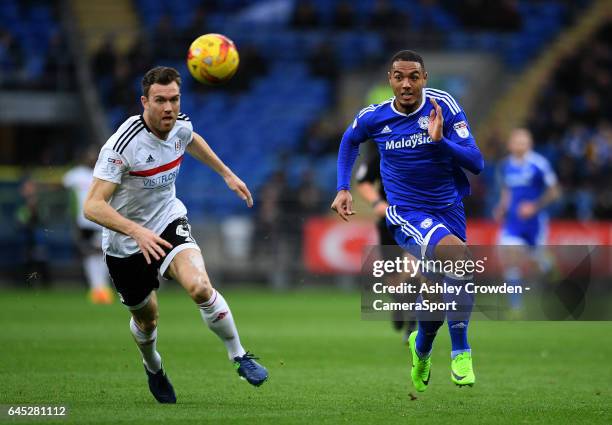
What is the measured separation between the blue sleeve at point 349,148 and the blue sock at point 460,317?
120 cm

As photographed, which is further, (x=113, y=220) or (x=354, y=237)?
(x=354, y=237)

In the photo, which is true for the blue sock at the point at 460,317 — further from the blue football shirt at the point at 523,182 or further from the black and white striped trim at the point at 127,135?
the blue football shirt at the point at 523,182

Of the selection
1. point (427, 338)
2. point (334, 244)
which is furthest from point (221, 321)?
point (334, 244)

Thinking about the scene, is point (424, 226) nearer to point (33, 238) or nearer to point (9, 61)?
point (33, 238)

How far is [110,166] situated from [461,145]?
8.71 ft

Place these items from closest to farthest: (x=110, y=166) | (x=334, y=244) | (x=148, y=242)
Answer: (x=148, y=242) < (x=110, y=166) < (x=334, y=244)

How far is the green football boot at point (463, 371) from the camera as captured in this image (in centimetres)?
842

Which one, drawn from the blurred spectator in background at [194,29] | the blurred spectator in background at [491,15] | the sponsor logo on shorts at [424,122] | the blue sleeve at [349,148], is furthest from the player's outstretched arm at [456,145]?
the blurred spectator in background at [491,15]

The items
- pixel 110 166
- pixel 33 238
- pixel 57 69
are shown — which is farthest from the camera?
pixel 57 69

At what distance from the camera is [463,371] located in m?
8.48

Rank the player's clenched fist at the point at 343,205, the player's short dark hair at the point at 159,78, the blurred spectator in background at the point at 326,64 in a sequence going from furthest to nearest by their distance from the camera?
the blurred spectator in background at the point at 326,64 → the player's clenched fist at the point at 343,205 → the player's short dark hair at the point at 159,78

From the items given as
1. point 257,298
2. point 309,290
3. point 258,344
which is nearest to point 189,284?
point 258,344

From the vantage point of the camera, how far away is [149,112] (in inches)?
320

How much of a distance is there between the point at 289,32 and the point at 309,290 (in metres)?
8.30
